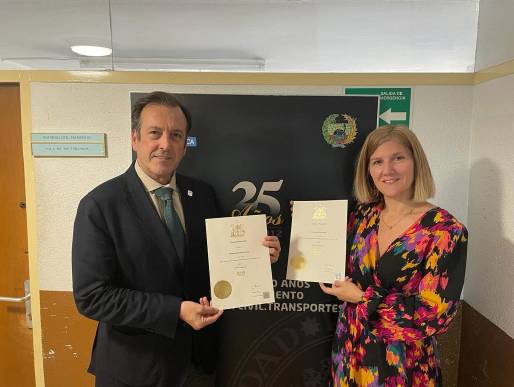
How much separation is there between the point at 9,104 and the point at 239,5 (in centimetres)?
134

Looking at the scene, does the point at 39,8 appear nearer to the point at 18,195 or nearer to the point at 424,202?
the point at 18,195

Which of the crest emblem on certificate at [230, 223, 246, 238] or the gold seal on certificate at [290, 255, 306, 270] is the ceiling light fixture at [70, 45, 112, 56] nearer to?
the crest emblem on certificate at [230, 223, 246, 238]

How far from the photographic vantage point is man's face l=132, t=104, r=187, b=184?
1.46 meters

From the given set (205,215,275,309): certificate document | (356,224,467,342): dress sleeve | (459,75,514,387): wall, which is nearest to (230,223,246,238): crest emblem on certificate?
(205,215,275,309): certificate document

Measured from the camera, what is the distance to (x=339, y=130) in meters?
1.80

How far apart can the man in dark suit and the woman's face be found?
53cm

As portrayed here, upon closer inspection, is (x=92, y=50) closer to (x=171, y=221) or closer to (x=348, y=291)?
(x=171, y=221)

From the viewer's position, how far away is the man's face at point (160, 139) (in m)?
1.46

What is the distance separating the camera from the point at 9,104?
195 cm

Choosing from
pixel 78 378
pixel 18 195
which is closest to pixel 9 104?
pixel 18 195

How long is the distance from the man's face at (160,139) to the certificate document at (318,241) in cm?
57

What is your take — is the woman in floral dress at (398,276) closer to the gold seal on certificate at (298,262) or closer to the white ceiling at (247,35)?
the gold seal on certificate at (298,262)

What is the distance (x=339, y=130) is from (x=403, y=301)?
85 centimetres

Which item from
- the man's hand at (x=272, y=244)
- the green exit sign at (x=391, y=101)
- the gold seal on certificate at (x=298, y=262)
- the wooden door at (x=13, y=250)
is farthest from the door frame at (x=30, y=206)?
the green exit sign at (x=391, y=101)
